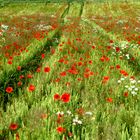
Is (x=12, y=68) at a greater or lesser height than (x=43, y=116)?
lesser

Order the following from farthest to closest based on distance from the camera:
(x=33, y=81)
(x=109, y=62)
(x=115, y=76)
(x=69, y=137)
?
(x=109, y=62)
(x=115, y=76)
(x=33, y=81)
(x=69, y=137)

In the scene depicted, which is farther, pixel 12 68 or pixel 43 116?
pixel 12 68

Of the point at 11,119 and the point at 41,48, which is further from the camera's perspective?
the point at 41,48

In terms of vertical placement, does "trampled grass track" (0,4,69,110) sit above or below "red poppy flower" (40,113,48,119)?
below

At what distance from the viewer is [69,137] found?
3.49m

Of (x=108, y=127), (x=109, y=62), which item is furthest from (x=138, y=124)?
(x=109, y=62)

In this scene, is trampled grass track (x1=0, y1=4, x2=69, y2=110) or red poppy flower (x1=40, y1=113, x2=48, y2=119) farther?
trampled grass track (x1=0, y1=4, x2=69, y2=110)

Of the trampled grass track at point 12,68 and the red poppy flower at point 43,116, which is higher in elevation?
the red poppy flower at point 43,116

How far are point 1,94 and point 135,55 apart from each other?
4.72m

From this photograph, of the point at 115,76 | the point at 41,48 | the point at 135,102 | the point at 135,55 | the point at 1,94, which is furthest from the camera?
the point at 41,48

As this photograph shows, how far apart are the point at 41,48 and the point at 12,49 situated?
128cm

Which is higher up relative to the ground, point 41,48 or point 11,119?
point 11,119

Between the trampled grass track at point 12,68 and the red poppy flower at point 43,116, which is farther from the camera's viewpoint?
the trampled grass track at point 12,68

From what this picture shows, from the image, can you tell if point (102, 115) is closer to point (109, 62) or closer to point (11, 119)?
point (11, 119)
